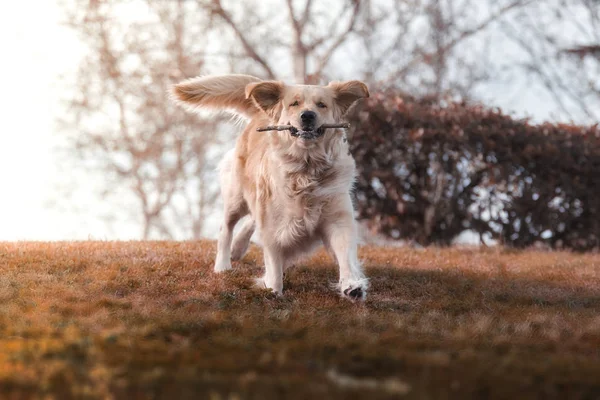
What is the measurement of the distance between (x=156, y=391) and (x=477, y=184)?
10.1 metres

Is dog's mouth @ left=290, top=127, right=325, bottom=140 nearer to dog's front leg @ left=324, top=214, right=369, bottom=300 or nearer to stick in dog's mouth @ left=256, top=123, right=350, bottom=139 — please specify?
stick in dog's mouth @ left=256, top=123, right=350, bottom=139

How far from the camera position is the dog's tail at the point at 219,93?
8430mm

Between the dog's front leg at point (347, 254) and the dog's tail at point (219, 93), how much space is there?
1.96 metres

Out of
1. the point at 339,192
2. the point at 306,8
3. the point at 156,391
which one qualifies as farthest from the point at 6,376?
the point at 306,8

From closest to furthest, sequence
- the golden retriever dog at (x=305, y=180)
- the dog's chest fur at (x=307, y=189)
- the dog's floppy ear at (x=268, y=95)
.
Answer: the golden retriever dog at (x=305, y=180), the dog's chest fur at (x=307, y=189), the dog's floppy ear at (x=268, y=95)

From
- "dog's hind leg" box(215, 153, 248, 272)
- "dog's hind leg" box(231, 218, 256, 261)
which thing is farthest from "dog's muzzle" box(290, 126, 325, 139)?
"dog's hind leg" box(231, 218, 256, 261)

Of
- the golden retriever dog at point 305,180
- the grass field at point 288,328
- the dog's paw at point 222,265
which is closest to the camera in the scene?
the grass field at point 288,328

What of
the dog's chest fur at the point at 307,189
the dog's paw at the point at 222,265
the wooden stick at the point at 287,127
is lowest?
the dog's paw at the point at 222,265

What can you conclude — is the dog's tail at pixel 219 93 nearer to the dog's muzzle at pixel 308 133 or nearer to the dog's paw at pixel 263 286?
the dog's muzzle at pixel 308 133

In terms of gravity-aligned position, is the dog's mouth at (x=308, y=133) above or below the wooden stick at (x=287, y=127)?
below

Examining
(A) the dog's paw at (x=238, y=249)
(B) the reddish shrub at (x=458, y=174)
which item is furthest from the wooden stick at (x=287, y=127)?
(B) the reddish shrub at (x=458, y=174)

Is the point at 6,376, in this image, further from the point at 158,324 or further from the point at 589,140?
the point at 589,140

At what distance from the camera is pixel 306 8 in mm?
18109

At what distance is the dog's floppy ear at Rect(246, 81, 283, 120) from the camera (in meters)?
7.35
